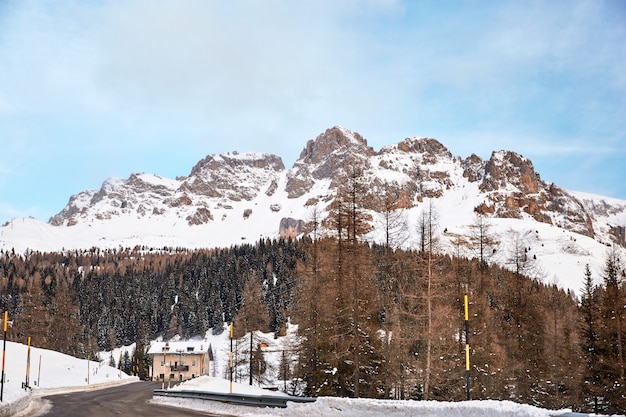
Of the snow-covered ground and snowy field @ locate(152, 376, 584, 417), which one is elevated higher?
snowy field @ locate(152, 376, 584, 417)

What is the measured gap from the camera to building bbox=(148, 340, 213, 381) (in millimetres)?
116500

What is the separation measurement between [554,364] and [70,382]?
49.6m

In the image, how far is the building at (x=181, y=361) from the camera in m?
116

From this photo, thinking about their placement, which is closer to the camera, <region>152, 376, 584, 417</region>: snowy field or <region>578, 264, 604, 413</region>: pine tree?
<region>152, 376, 584, 417</region>: snowy field

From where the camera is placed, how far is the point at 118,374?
90.7 meters

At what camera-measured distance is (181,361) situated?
116750 mm

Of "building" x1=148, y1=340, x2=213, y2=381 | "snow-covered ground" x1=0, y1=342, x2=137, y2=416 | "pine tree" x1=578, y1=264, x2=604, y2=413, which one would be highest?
"pine tree" x1=578, y1=264, x2=604, y2=413

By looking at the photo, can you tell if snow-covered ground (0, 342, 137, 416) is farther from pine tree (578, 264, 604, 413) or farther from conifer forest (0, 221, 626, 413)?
pine tree (578, 264, 604, 413)

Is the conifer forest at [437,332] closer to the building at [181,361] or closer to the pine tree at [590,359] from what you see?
the pine tree at [590,359]

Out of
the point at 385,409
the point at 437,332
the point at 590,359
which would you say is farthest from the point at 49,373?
the point at 385,409

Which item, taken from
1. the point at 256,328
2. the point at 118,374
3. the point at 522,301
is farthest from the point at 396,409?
the point at 118,374

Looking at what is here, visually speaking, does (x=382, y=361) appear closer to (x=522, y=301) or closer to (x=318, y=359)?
(x=318, y=359)

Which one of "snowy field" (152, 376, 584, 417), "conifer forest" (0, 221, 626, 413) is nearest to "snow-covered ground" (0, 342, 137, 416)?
"conifer forest" (0, 221, 626, 413)

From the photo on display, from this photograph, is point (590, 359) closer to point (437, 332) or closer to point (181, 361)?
point (437, 332)
